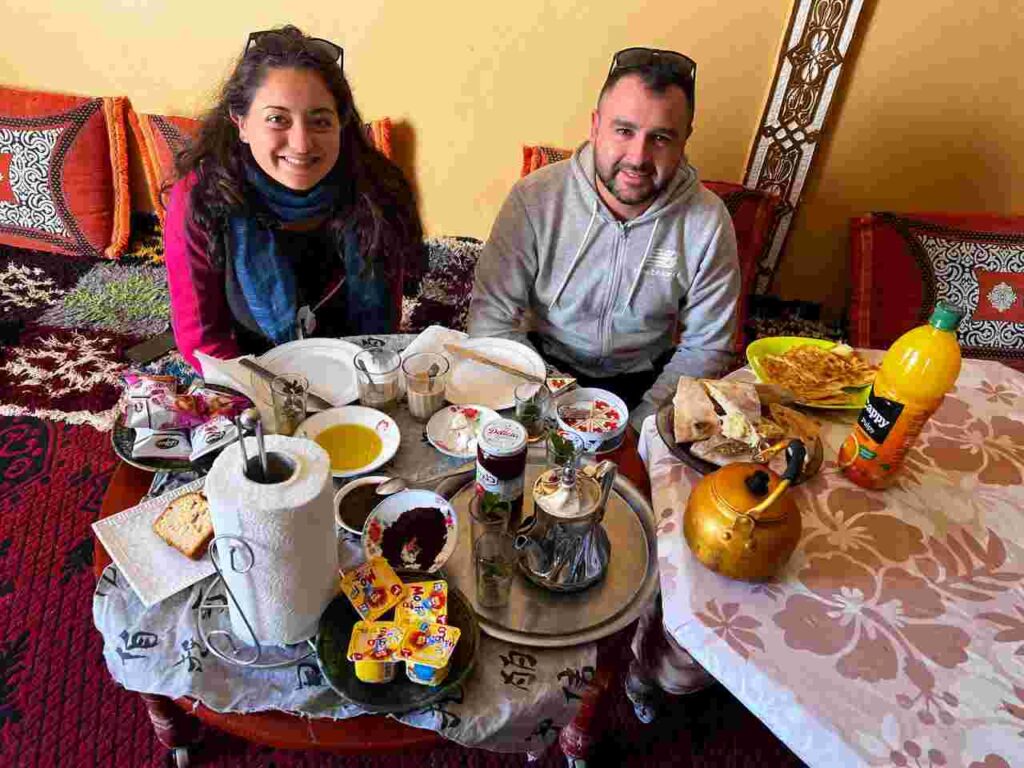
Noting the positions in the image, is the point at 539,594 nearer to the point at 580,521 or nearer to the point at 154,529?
the point at 580,521

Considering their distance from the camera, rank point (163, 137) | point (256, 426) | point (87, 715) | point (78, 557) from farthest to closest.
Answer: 1. point (163, 137)
2. point (78, 557)
3. point (87, 715)
4. point (256, 426)

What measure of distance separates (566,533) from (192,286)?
45.3 inches

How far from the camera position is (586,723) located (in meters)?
1.06

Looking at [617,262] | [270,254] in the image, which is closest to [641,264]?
[617,262]

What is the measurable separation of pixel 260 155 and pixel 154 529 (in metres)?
0.87

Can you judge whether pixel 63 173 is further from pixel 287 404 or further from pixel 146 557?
pixel 146 557

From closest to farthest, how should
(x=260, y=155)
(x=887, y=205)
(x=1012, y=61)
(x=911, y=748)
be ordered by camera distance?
Answer: (x=911, y=748), (x=260, y=155), (x=1012, y=61), (x=887, y=205)

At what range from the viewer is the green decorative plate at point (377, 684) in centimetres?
80

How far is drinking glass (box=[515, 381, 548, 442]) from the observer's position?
1.22 meters

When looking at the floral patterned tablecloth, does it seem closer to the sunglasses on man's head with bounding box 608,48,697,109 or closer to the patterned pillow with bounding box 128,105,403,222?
the sunglasses on man's head with bounding box 608,48,697,109

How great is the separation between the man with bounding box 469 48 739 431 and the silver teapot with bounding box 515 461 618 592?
2.08 ft

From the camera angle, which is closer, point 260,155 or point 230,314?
point 260,155

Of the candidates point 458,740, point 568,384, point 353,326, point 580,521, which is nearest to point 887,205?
point 568,384

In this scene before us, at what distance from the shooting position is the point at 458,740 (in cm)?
82
